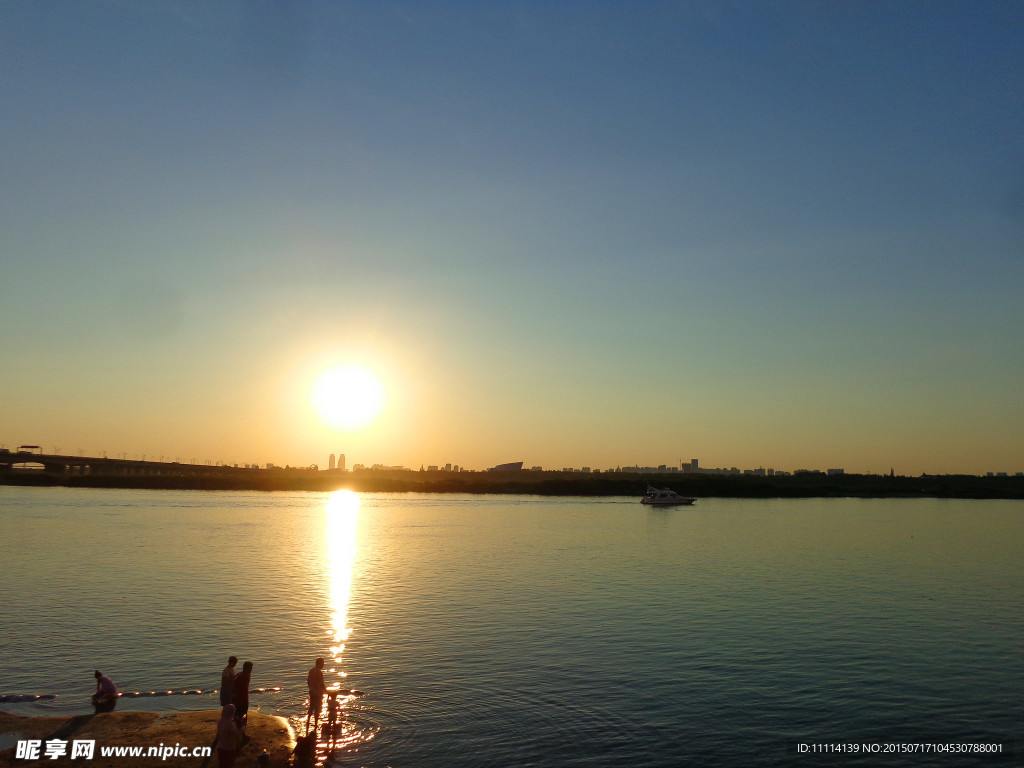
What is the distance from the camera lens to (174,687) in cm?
3288

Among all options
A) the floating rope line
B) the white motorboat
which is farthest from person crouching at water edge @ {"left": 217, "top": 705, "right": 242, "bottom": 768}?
the white motorboat

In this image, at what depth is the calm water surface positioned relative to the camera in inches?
1126

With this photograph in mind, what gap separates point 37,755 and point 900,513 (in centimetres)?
17278

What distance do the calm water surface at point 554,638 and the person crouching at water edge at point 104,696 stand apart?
0.82 metres

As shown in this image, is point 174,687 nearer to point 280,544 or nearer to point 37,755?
point 37,755

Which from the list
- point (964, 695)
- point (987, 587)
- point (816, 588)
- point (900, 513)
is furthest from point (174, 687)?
point (900, 513)

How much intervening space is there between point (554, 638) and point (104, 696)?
23921 mm

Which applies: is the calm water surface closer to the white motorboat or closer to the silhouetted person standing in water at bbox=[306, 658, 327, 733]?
the silhouetted person standing in water at bbox=[306, 658, 327, 733]

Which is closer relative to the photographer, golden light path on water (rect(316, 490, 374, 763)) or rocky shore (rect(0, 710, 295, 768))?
rocky shore (rect(0, 710, 295, 768))

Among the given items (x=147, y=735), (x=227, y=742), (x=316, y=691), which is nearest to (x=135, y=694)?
(x=147, y=735)

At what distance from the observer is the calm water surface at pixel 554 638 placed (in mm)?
28594

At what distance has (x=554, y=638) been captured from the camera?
43.7 meters

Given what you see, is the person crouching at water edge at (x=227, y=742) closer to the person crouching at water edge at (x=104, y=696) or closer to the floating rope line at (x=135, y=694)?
the person crouching at water edge at (x=104, y=696)

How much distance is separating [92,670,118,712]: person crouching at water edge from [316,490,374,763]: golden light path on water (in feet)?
28.1
